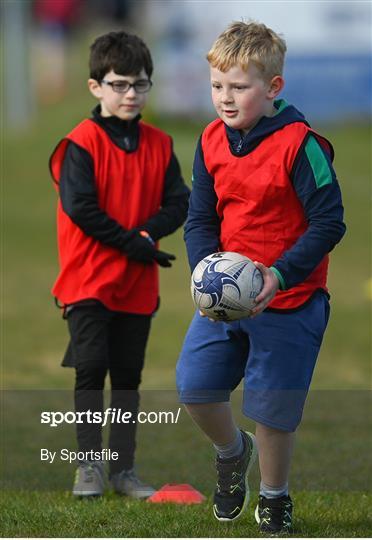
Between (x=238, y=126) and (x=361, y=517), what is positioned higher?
(x=238, y=126)

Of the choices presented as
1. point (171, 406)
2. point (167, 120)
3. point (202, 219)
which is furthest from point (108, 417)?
point (167, 120)

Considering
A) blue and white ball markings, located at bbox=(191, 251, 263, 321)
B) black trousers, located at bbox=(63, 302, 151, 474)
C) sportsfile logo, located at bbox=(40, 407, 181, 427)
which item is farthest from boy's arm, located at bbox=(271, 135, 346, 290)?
sportsfile logo, located at bbox=(40, 407, 181, 427)

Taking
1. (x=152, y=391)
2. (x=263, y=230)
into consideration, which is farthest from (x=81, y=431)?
(x=152, y=391)

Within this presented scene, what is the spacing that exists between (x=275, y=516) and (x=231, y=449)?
0.37 metres

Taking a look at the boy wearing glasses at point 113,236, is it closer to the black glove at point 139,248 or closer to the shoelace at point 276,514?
the black glove at point 139,248

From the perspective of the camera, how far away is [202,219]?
18.7 ft

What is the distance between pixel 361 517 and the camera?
6.04 m

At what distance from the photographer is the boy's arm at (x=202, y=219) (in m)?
5.67

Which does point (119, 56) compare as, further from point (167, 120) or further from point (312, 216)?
point (167, 120)

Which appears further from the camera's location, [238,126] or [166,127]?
[166,127]

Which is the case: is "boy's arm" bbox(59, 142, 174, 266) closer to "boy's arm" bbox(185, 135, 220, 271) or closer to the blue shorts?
"boy's arm" bbox(185, 135, 220, 271)

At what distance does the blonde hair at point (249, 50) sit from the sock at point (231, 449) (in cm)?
154

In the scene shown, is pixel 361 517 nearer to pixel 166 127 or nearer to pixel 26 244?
A: pixel 26 244

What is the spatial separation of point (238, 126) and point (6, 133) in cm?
2273
